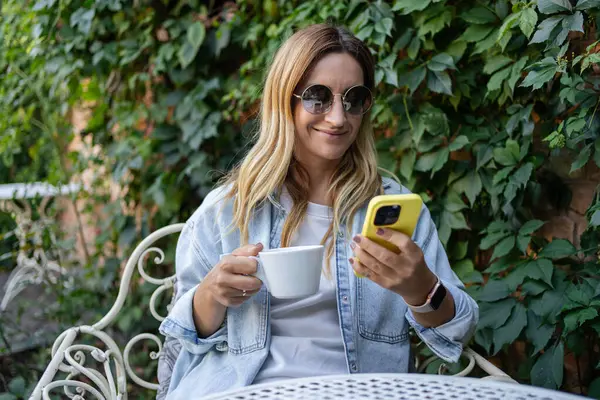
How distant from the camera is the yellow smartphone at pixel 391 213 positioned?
1.20 m

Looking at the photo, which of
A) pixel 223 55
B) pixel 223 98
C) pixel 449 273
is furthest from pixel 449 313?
pixel 223 55

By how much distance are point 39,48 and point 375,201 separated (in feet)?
8.17

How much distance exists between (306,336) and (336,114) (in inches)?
22.0

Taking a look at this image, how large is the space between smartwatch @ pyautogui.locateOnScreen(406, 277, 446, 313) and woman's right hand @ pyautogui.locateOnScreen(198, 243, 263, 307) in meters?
0.36

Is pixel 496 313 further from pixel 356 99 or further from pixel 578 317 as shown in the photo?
pixel 356 99

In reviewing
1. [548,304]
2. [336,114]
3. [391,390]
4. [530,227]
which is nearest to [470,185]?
[530,227]

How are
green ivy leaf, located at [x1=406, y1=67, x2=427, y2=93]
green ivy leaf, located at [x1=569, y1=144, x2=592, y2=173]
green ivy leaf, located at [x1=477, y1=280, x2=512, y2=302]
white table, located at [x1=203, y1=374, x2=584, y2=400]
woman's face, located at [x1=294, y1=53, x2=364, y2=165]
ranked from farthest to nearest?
green ivy leaf, located at [x1=406, y1=67, x2=427, y2=93], green ivy leaf, located at [x1=477, y1=280, x2=512, y2=302], green ivy leaf, located at [x1=569, y1=144, x2=592, y2=173], woman's face, located at [x1=294, y1=53, x2=364, y2=165], white table, located at [x1=203, y1=374, x2=584, y2=400]

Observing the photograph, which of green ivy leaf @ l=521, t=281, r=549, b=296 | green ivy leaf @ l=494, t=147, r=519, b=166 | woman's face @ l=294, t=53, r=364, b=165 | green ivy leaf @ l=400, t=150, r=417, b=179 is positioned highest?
woman's face @ l=294, t=53, r=364, b=165

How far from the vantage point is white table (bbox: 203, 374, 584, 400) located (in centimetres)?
113

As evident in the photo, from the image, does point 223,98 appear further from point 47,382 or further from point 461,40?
point 47,382

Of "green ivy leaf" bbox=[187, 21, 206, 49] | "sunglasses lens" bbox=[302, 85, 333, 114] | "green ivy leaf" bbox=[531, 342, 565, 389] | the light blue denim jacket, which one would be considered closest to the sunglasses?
"sunglasses lens" bbox=[302, 85, 333, 114]

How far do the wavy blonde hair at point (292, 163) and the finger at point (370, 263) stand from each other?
1.22 ft

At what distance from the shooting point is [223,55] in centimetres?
298

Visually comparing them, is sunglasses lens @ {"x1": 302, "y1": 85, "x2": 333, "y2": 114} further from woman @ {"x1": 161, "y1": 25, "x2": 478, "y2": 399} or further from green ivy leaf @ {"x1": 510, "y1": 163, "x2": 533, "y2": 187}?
green ivy leaf @ {"x1": 510, "y1": 163, "x2": 533, "y2": 187}
